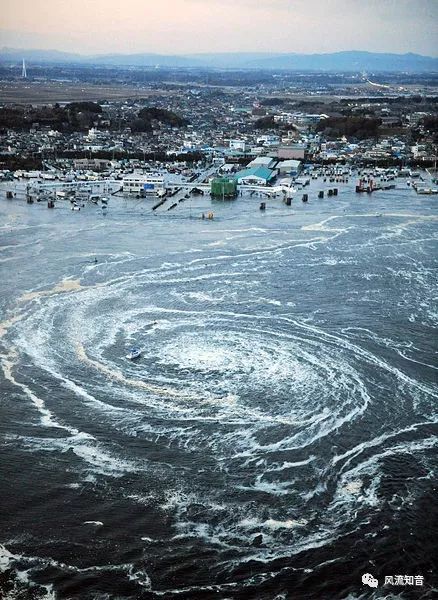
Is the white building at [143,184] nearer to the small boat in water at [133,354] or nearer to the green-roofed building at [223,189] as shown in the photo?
the green-roofed building at [223,189]

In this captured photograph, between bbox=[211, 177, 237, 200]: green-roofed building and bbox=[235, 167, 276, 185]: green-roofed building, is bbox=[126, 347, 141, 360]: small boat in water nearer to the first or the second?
bbox=[211, 177, 237, 200]: green-roofed building

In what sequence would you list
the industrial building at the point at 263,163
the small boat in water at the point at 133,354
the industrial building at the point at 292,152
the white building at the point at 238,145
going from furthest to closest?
the white building at the point at 238,145, the industrial building at the point at 292,152, the industrial building at the point at 263,163, the small boat in water at the point at 133,354

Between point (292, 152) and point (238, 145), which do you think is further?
point (238, 145)

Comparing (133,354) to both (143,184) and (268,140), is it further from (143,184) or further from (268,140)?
(268,140)

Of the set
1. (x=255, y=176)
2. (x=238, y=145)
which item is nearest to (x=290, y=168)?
(x=255, y=176)

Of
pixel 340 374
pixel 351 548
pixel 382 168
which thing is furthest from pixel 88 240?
pixel 382 168

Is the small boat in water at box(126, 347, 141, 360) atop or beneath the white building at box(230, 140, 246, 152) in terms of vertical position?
beneath

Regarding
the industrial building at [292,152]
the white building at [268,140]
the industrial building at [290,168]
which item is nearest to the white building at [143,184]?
the industrial building at [290,168]

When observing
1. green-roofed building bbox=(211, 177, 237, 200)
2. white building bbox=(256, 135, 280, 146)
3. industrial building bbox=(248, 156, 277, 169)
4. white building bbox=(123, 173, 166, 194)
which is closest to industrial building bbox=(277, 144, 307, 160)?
industrial building bbox=(248, 156, 277, 169)

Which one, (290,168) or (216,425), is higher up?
(290,168)

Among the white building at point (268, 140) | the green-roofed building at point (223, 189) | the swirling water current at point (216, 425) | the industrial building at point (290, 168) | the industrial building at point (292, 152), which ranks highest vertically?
the white building at point (268, 140)

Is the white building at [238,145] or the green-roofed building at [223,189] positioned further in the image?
the white building at [238,145]

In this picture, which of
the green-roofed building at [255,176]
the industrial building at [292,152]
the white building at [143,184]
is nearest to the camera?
the white building at [143,184]
